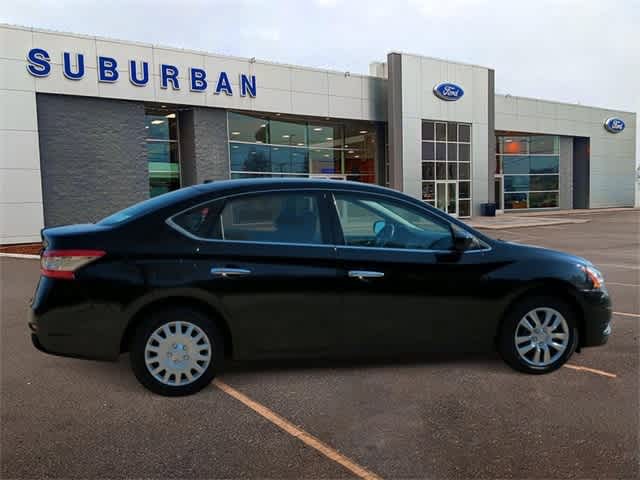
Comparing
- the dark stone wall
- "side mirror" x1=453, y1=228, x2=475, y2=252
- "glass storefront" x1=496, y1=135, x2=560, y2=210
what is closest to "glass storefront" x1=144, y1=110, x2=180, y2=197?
the dark stone wall

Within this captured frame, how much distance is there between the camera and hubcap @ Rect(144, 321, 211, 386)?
12.6 ft

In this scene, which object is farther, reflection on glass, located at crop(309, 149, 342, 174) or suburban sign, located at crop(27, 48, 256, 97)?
reflection on glass, located at crop(309, 149, 342, 174)

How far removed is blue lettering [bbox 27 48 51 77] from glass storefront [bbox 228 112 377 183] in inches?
298

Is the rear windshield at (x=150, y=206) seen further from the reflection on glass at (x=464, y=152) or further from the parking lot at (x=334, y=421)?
the reflection on glass at (x=464, y=152)

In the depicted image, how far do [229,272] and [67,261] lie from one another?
3.86 ft

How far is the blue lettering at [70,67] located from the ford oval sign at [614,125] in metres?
38.4

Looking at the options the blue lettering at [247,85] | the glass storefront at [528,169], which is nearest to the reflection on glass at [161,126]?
the blue lettering at [247,85]

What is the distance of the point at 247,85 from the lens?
2281 centimetres

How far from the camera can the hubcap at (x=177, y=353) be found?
12.6 ft

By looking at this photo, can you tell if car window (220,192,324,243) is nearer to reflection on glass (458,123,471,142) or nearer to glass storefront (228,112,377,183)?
glass storefront (228,112,377,183)

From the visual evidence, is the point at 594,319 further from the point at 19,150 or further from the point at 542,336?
the point at 19,150

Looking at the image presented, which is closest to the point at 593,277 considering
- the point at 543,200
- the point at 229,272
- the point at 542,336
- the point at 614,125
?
the point at 542,336

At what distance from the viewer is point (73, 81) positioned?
60.8 ft

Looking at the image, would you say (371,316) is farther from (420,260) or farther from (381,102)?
(381,102)
